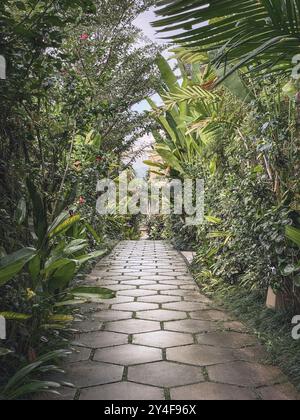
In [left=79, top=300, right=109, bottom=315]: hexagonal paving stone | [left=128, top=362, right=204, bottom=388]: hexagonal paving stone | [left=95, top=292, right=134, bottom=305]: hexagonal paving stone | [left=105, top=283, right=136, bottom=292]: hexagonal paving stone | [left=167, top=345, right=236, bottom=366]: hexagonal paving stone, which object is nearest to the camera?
[left=128, top=362, right=204, bottom=388]: hexagonal paving stone

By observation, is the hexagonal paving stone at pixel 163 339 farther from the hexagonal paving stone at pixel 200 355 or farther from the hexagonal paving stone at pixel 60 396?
the hexagonal paving stone at pixel 60 396

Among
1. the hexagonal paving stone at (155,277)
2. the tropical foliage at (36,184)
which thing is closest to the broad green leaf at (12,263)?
the tropical foliage at (36,184)

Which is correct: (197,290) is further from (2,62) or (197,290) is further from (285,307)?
(2,62)

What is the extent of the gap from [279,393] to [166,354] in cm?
78

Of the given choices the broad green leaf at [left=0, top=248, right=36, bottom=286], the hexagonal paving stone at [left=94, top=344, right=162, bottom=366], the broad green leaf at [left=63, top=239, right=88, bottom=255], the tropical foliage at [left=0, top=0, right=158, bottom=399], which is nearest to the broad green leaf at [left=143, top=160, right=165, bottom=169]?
the tropical foliage at [left=0, top=0, right=158, bottom=399]

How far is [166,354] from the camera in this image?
2.59 m

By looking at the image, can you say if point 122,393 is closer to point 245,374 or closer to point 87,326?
point 245,374

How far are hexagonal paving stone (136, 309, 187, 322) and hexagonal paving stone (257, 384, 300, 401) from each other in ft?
4.49

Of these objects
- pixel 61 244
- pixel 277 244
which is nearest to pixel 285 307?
pixel 277 244

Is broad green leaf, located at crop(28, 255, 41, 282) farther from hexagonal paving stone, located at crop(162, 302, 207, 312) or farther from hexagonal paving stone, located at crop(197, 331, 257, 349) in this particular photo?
hexagonal paving stone, located at crop(162, 302, 207, 312)

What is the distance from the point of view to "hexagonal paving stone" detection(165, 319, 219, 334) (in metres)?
3.11

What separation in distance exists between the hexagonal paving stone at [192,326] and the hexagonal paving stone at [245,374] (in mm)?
681

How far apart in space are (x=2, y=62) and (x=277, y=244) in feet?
6.77

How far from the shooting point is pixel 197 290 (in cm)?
455
